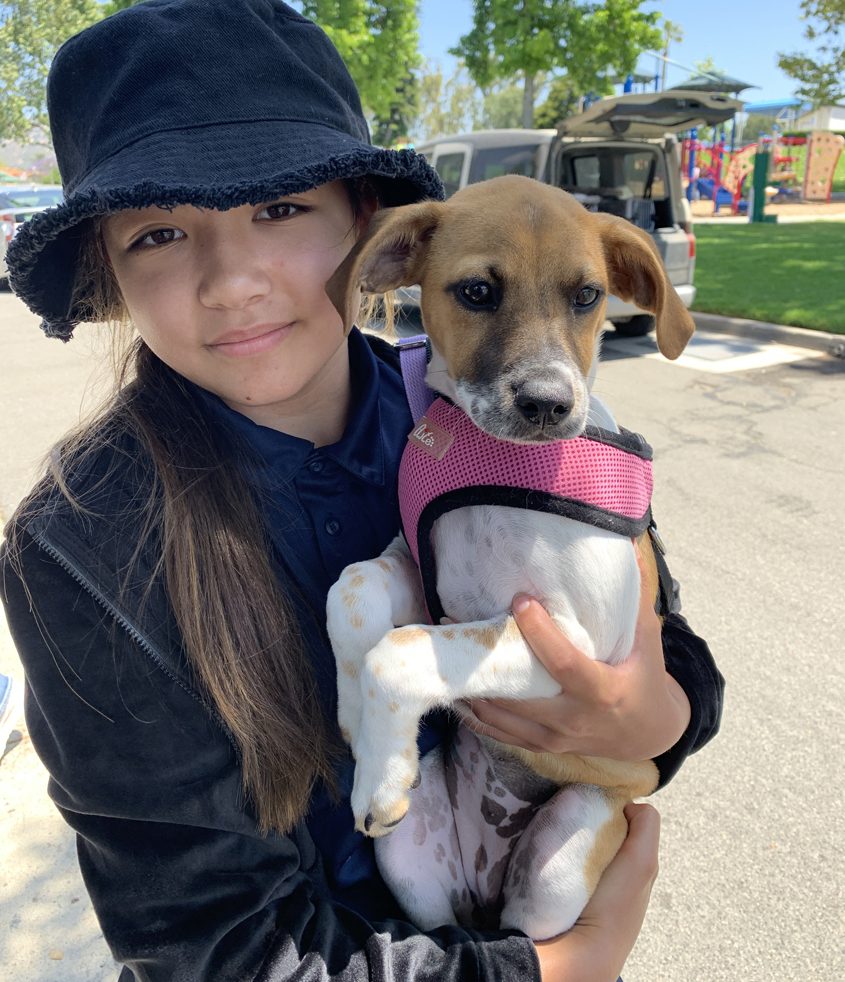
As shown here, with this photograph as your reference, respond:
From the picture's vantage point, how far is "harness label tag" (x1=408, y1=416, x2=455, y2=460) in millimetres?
1820

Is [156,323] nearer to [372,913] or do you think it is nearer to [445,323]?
[445,323]

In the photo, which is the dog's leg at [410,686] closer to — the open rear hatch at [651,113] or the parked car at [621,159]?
the parked car at [621,159]

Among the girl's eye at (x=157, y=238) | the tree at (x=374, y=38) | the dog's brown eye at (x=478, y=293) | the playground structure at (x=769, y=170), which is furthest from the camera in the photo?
the playground structure at (x=769, y=170)

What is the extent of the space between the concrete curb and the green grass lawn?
0.18 m

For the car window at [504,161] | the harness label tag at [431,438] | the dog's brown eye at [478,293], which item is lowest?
the car window at [504,161]

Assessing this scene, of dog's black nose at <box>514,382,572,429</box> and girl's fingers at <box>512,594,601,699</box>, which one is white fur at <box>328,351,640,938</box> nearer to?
girl's fingers at <box>512,594,601,699</box>

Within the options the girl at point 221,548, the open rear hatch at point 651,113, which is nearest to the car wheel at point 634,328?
the open rear hatch at point 651,113

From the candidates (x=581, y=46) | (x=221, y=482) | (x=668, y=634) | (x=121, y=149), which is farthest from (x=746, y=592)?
(x=581, y=46)

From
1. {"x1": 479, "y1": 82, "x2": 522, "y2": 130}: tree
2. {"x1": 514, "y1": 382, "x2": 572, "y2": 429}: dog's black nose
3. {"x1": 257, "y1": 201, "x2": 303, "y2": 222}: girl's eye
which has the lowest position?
{"x1": 479, "y1": 82, "x2": 522, "y2": 130}: tree

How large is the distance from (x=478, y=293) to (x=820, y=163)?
36271 mm

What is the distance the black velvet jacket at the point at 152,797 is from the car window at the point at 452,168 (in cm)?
959

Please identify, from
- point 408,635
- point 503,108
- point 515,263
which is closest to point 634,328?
point 515,263

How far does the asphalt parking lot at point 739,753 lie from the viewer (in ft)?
8.48

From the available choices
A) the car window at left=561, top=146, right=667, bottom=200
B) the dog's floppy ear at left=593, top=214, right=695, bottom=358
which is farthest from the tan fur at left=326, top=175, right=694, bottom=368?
the car window at left=561, top=146, right=667, bottom=200
